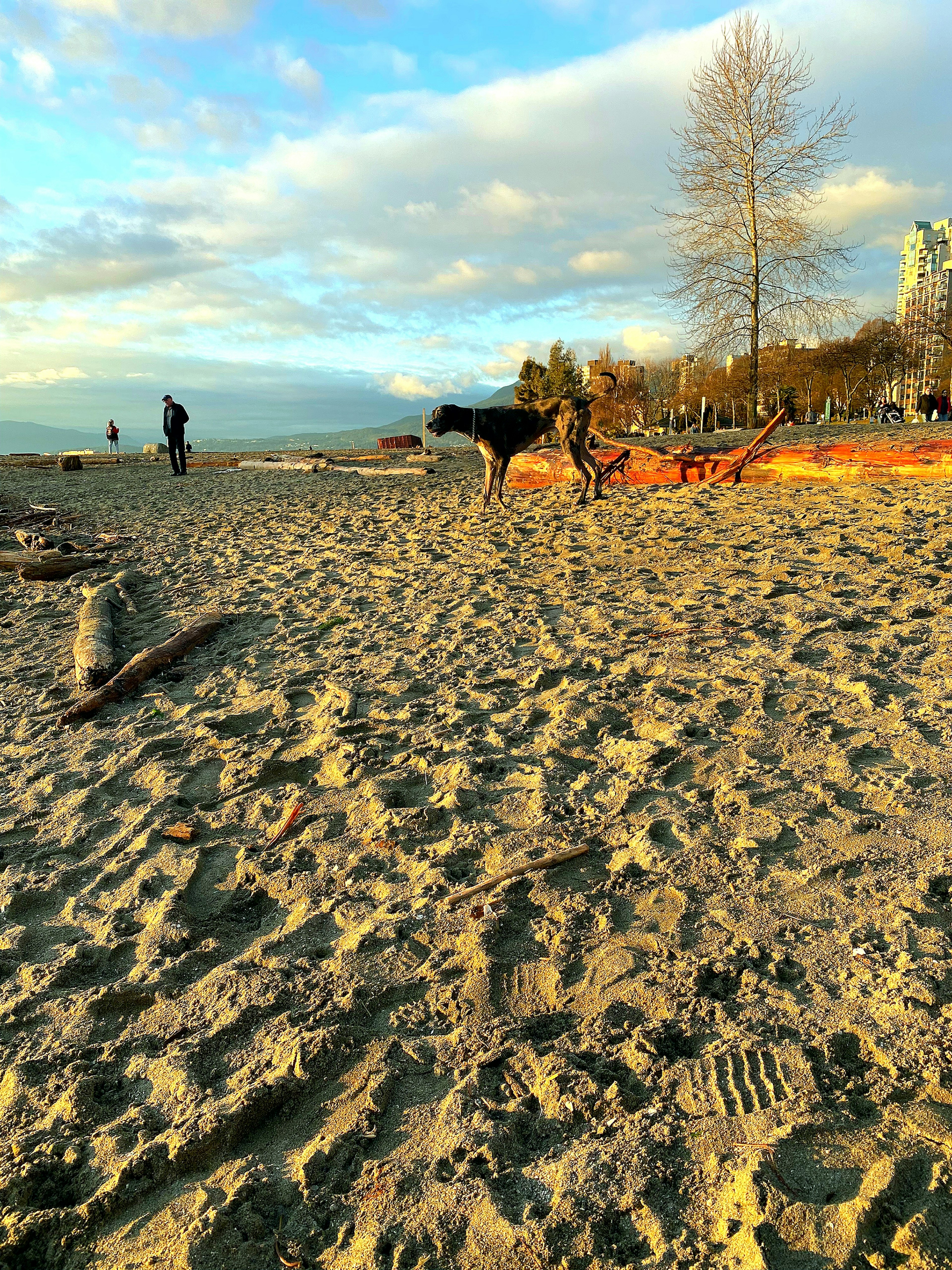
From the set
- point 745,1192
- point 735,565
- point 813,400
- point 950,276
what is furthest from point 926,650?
point 950,276

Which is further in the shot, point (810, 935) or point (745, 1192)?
point (810, 935)

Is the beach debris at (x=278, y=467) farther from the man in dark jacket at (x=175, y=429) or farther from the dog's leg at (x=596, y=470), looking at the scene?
the dog's leg at (x=596, y=470)

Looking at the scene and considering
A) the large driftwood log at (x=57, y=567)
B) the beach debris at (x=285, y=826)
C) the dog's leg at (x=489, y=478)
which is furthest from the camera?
the dog's leg at (x=489, y=478)

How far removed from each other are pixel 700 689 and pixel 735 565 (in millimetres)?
2303

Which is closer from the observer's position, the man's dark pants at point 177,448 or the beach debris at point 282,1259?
the beach debris at point 282,1259

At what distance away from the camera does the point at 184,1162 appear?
5.76 feet

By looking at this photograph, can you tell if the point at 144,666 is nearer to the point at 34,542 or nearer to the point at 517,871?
the point at 517,871

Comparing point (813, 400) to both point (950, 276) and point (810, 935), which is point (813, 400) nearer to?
point (950, 276)

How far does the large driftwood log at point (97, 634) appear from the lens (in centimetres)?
482

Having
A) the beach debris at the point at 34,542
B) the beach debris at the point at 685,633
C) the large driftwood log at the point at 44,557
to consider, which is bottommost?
the beach debris at the point at 685,633

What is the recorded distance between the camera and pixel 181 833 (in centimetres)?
309

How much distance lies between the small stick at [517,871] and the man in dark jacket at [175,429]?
1641 cm

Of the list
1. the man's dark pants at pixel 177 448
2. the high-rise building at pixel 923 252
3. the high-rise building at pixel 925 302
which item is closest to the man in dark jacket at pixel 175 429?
the man's dark pants at pixel 177 448

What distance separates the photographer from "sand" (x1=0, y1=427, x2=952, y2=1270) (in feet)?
5.19
